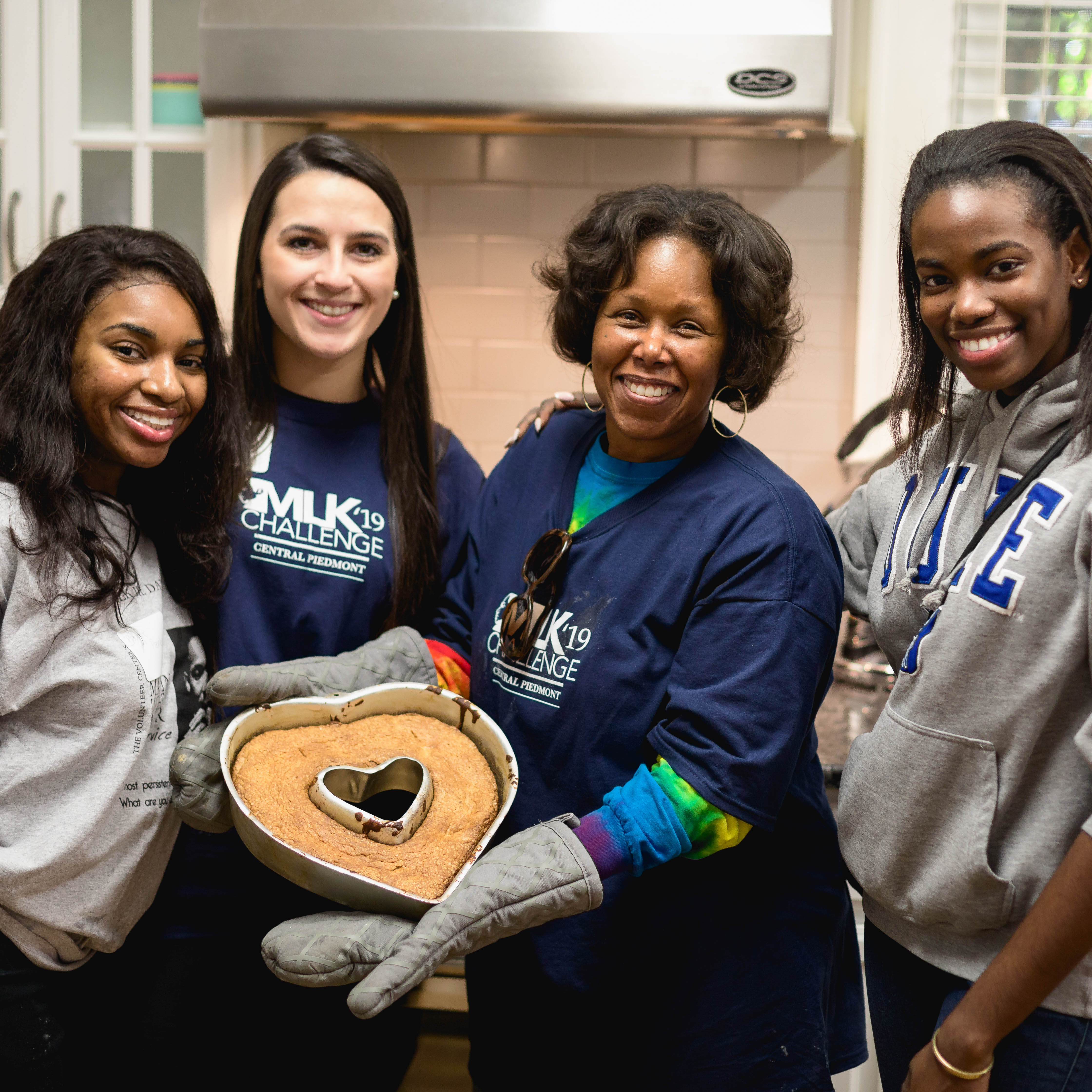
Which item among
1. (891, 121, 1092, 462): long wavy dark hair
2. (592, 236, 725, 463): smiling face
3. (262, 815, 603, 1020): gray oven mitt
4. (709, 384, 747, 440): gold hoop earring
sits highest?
(891, 121, 1092, 462): long wavy dark hair

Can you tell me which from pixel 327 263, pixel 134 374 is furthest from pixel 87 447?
pixel 327 263

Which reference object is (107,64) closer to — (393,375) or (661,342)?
(393,375)

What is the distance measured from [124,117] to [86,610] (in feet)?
5.52

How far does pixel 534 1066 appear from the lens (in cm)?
119

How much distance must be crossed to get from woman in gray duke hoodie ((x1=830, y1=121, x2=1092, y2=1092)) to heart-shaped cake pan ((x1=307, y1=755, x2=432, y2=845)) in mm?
451

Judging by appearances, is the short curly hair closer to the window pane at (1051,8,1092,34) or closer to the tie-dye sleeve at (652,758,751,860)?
the tie-dye sleeve at (652,758,751,860)

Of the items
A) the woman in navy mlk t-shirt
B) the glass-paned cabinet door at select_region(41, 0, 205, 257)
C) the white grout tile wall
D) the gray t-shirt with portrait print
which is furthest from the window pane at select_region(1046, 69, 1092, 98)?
the gray t-shirt with portrait print

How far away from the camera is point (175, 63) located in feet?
7.68

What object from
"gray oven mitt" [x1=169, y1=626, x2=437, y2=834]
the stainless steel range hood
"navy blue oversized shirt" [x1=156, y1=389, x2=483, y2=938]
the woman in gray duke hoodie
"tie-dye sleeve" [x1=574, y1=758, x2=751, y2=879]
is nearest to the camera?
the woman in gray duke hoodie

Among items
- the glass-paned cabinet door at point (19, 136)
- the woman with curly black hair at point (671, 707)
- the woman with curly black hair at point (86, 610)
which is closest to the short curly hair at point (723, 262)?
the woman with curly black hair at point (671, 707)

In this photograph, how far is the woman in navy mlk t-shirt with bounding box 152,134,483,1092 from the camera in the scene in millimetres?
1333

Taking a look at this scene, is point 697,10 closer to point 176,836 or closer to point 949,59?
point 949,59

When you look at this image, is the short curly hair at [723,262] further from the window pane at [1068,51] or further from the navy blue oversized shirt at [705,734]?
the window pane at [1068,51]

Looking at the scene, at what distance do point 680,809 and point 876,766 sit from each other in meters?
0.20
